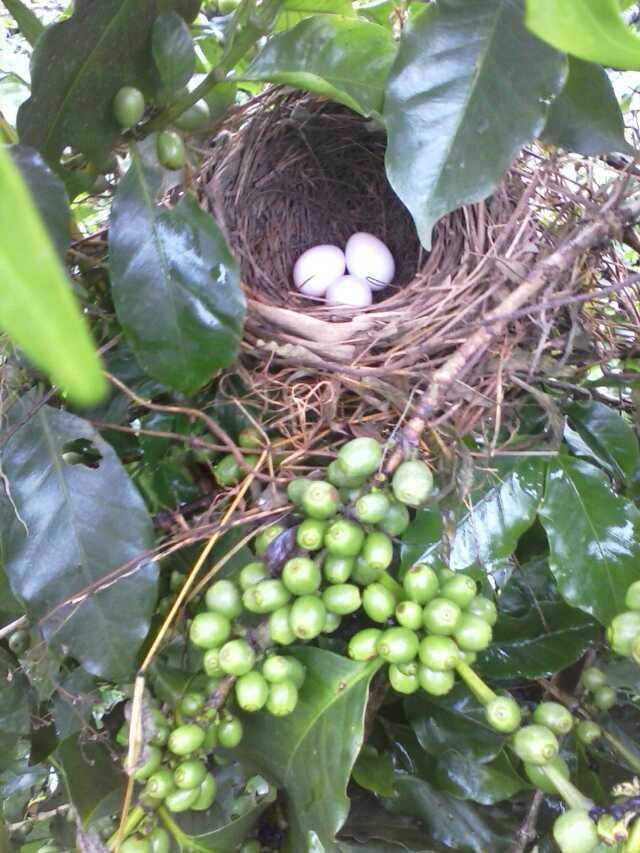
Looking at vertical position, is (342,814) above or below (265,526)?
below

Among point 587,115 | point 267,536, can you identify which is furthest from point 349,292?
point 267,536

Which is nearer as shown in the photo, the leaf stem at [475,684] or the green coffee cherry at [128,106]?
the leaf stem at [475,684]

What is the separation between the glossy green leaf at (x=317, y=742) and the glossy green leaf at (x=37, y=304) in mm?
447

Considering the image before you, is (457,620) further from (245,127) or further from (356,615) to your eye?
(245,127)

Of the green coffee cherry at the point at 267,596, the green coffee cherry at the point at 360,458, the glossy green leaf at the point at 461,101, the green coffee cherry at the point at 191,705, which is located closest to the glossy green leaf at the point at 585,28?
the glossy green leaf at the point at 461,101

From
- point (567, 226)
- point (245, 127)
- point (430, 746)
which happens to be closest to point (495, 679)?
point (430, 746)

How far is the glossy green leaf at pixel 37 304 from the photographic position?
120 mm

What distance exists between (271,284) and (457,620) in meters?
0.56

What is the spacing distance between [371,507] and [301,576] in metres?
0.06

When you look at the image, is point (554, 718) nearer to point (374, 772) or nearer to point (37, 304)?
point (374, 772)

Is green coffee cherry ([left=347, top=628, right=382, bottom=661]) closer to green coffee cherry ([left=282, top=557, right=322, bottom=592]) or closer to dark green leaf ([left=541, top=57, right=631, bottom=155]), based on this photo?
green coffee cherry ([left=282, top=557, right=322, bottom=592])

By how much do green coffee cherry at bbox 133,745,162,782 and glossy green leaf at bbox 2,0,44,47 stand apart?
0.56 meters

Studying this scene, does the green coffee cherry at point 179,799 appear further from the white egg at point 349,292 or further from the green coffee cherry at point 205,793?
the white egg at point 349,292

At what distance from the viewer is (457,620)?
48 centimetres
